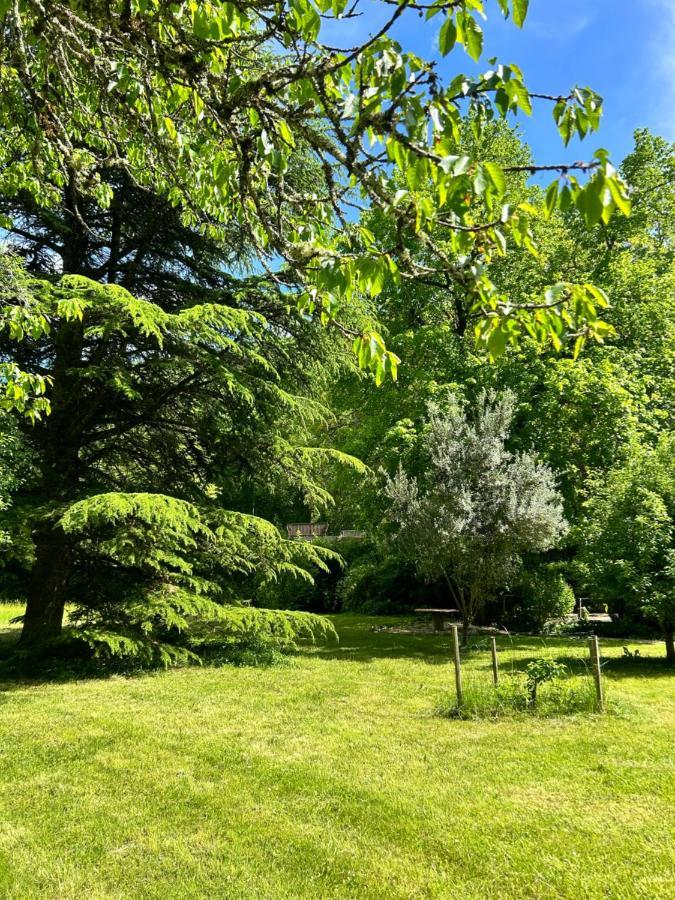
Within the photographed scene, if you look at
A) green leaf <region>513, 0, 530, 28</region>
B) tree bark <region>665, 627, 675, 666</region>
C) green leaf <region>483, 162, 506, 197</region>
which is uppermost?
green leaf <region>513, 0, 530, 28</region>

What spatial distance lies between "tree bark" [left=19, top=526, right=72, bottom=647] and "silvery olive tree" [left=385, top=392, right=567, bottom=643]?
6.43m

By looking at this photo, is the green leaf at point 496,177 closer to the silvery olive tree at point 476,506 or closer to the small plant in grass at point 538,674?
the small plant in grass at point 538,674

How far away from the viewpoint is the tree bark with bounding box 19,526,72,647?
991 cm

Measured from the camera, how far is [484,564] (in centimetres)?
1180

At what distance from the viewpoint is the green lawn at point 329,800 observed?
319 cm

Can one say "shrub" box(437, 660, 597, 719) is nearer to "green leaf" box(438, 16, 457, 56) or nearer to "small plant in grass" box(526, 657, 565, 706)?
"small plant in grass" box(526, 657, 565, 706)

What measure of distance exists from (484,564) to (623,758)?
690 cm

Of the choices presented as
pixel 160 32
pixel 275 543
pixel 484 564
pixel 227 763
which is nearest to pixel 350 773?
pixel 227 763

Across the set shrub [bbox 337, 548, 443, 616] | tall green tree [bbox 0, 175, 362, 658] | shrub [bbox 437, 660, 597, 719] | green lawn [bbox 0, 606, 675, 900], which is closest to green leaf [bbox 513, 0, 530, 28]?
green lawn [bbox 0, 606, 675, 900]

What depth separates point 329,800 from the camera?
13.8 ft

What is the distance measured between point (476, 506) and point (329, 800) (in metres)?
8.13

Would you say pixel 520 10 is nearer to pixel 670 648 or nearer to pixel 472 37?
pixel 472 37

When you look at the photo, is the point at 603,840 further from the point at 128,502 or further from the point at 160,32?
the point at 128,502

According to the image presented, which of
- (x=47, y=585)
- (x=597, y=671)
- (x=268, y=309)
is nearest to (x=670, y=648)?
(x=597, y=671)
